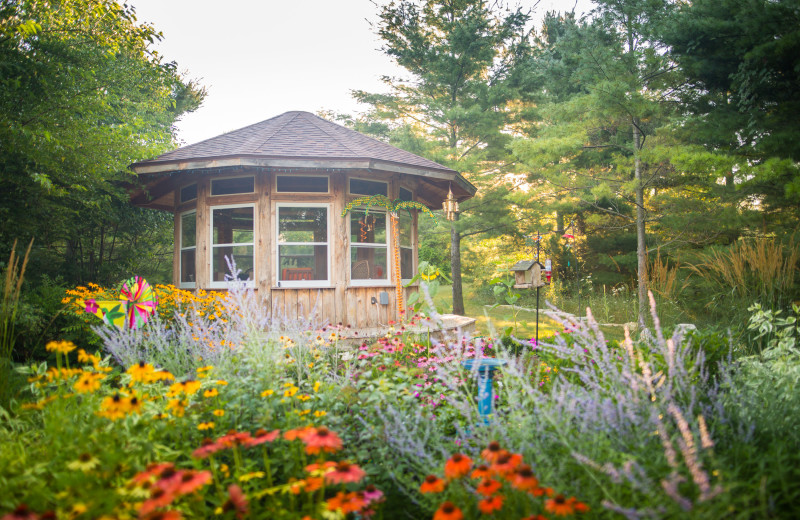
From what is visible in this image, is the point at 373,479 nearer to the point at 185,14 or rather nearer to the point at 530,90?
the point at 185,14

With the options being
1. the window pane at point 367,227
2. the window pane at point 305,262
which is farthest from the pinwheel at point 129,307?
the window pane at point 367,227

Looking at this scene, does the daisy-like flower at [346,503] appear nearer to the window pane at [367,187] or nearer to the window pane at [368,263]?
the window pane at [368,263]

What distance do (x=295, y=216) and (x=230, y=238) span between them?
1081mm

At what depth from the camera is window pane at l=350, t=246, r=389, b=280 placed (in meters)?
6.86

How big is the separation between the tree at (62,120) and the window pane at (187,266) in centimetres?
132

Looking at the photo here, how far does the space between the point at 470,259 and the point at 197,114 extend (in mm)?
11809

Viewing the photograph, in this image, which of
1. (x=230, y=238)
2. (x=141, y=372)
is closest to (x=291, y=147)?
(x=230, y=238)

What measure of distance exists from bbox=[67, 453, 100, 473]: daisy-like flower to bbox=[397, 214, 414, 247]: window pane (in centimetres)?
629

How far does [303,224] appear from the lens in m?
6.74

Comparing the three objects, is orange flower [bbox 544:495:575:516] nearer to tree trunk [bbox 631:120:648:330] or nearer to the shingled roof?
the shingled roof

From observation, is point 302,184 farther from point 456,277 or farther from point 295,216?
point 456,277

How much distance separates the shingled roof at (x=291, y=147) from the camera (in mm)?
6102

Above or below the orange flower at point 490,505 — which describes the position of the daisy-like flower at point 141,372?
above

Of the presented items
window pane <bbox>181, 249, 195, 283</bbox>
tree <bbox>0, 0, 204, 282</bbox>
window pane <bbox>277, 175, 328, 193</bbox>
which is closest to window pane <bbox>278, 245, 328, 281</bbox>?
window pane <bbox>277, 175, 328, 193</bbox>
